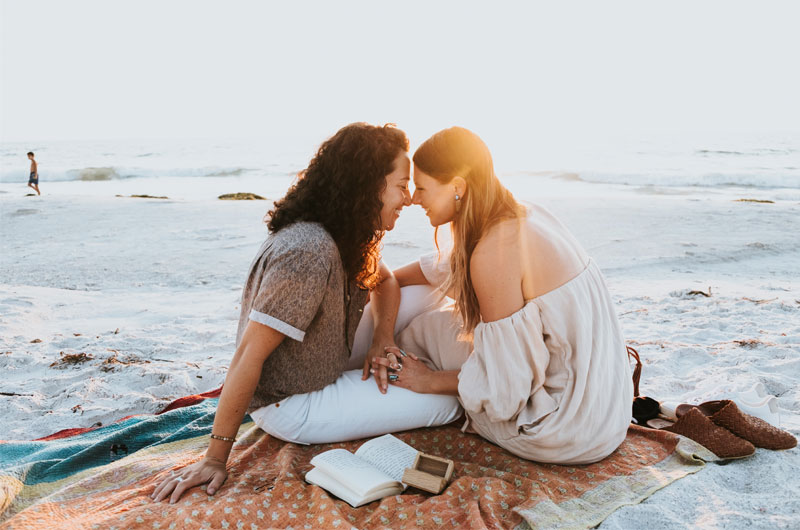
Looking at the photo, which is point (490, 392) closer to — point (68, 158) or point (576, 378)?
point (576, 378)

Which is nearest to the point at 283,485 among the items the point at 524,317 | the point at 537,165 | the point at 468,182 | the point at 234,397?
the point at 234,397

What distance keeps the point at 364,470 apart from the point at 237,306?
13.1ft

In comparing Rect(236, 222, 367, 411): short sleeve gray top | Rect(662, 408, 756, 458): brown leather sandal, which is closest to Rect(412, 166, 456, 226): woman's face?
Rect(236, 222, 367, 411): short sleeve gray top

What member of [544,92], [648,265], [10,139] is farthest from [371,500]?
[10,139]

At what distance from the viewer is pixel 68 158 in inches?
1391

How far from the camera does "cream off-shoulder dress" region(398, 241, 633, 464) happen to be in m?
2.63

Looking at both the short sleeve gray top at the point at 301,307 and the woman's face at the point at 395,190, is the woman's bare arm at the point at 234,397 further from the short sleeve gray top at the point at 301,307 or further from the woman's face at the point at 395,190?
the woman's face at the point at 395,190

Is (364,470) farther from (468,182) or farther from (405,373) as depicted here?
(468,182)

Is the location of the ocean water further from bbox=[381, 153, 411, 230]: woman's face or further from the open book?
the open book

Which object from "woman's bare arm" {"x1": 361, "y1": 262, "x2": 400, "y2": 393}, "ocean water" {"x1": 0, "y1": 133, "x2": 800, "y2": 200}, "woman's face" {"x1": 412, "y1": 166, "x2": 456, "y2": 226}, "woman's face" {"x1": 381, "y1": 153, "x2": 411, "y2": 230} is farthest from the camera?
A: "ocean water" {"x1": 0, "y1": 133, "x2": 800, "y2": 200}

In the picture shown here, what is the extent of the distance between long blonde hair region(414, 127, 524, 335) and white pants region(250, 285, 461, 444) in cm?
66

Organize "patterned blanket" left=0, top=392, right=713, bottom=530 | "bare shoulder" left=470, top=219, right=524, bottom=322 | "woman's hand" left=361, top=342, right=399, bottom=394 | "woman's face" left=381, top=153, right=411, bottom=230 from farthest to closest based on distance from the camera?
1. "woman's hand" left=361, top=342, right=399, bottom=394
2. "woman's face" left=381, top=153, right=411, bottom=230
3. "bare shoulder" left=470, top=219, right=524, bottom=322
4. "patterned blanket" left=0, top=392, right=713, bottom=530

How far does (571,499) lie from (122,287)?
19.7ft

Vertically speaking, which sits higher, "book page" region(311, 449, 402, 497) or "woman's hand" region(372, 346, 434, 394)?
"woman's hand" region(372, 346, 434, 394)
